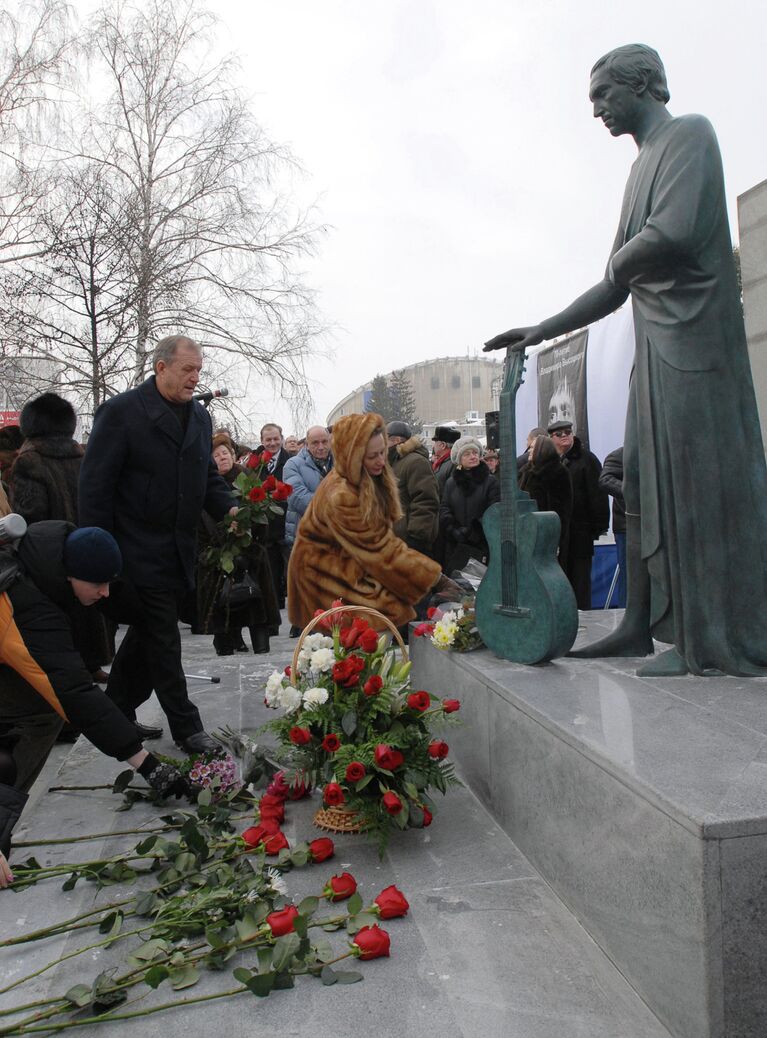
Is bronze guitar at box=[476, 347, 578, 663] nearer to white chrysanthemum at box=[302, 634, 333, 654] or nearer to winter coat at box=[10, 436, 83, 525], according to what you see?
white chrysanthemum at box=[302, 634, 333, 654]

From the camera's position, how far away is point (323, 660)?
338cm

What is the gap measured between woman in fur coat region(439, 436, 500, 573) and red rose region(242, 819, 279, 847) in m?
4.62

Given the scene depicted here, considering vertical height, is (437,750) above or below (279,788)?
above

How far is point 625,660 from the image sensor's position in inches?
148

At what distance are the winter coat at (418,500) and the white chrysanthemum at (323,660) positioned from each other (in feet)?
11.5

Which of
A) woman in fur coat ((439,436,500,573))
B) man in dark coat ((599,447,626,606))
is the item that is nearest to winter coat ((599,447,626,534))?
man in dark coat ((599,447,626,606))

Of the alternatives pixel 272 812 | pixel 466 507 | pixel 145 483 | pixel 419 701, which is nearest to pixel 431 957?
pixel 419 701

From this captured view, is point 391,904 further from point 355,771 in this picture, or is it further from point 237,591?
point 237,591

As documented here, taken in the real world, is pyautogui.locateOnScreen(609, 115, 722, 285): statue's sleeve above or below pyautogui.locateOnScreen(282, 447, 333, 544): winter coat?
above

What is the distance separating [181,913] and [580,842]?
118cm

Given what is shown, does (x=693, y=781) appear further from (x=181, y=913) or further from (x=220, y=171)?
(x=220, y=171)

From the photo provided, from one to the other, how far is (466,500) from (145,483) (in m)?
3.82

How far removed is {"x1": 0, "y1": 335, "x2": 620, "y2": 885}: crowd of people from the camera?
3.39 m

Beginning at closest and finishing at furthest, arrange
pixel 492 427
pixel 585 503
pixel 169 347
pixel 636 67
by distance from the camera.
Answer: pixel 636 67
pixel 169 347
pixel 585 503
pixel 492 427
